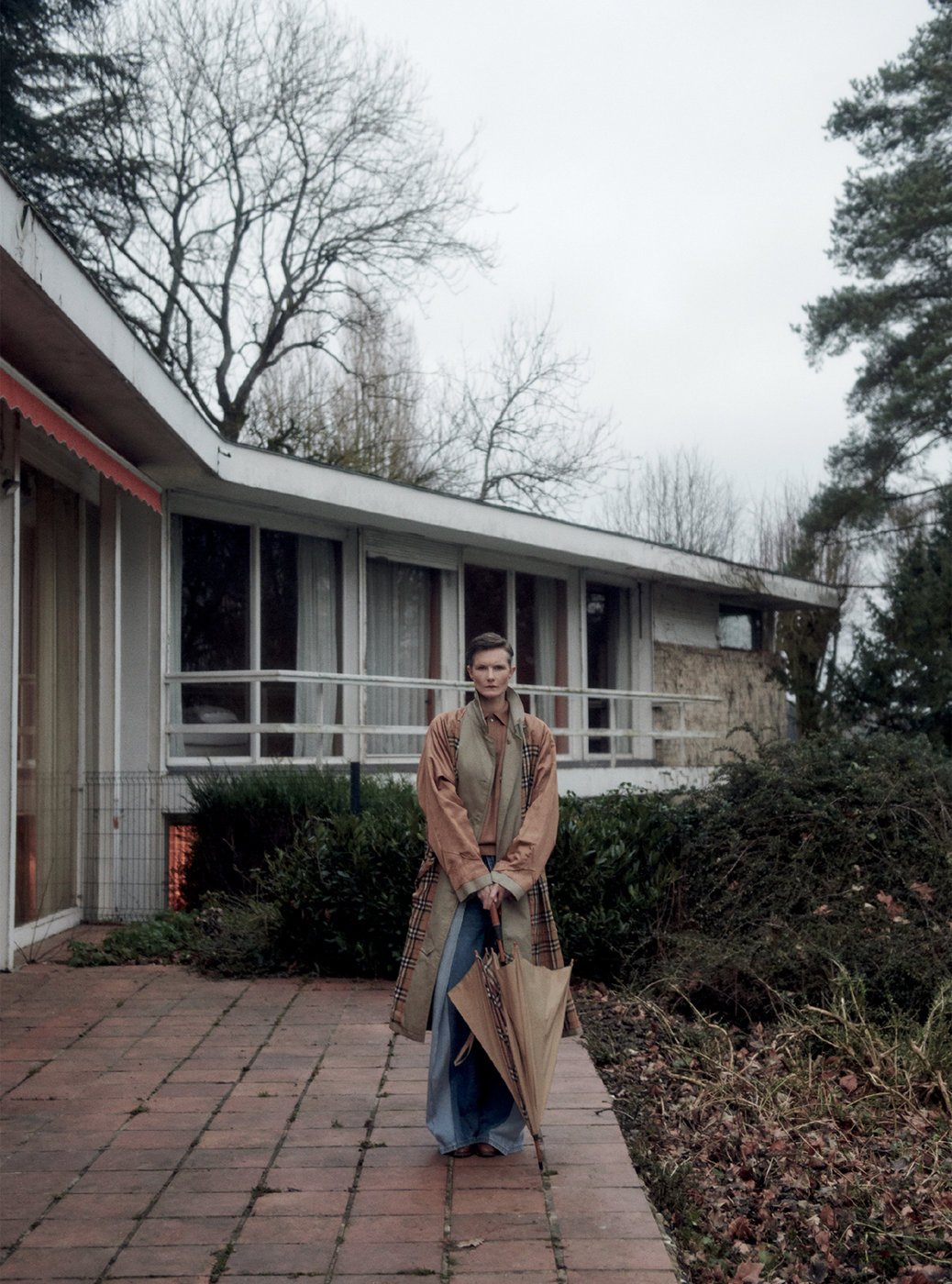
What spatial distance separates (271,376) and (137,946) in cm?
2156

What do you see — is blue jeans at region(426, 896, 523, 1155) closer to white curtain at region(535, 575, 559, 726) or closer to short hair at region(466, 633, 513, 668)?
short hair at region(466, 633, 513, 668)

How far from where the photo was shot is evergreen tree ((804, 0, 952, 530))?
22500mm

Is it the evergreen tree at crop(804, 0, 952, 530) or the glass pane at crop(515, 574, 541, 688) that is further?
the evergreen tree at crop(804, 0, 952, 530)

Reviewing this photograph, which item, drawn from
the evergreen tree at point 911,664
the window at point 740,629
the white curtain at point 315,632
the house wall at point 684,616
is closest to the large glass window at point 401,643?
the white curtain at point 315,632

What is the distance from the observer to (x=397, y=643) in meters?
14.3

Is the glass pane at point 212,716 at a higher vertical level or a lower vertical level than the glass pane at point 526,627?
lower

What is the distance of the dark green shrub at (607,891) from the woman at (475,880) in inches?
109

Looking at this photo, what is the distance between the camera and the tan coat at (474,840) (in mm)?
4734

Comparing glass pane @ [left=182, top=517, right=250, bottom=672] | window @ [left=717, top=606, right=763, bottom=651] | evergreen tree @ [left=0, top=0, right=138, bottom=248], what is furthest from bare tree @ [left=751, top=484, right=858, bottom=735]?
evergreen tree @ [left=0, top=0, right=138, bottom=248]

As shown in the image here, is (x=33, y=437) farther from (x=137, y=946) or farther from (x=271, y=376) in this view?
(x=271, y=376)

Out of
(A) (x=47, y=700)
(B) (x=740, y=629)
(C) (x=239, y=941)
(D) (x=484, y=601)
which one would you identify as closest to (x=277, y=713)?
(A) (x=47, y=700)

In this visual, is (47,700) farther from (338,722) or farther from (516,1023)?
(516,1023)

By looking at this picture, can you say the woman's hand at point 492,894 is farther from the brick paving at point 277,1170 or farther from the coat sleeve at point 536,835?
the brick paving at point 277,1170

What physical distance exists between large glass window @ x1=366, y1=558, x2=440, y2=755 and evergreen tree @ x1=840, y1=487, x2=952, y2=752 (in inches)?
203
